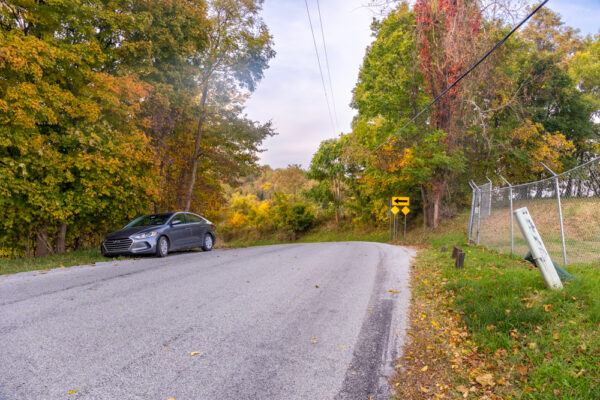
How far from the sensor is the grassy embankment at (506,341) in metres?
3.25

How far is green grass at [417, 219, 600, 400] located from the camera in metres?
3.21

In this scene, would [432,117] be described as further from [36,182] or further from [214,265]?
[36,182]

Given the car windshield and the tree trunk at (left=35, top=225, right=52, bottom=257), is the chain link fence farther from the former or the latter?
the tree trunk at (left=35, top=225, right=52, bottom=257)

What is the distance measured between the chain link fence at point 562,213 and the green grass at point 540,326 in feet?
1.71

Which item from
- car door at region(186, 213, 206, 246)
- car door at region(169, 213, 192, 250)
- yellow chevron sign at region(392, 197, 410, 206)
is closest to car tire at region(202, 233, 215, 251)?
car door at region(186, 213, 206, 246)

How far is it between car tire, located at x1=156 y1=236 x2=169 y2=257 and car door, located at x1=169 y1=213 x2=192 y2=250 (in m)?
0.26

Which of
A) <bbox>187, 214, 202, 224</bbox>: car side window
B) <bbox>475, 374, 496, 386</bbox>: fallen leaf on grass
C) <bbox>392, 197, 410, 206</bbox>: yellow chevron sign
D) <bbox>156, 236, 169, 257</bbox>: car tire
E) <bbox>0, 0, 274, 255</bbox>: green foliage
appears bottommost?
<bbox>475, 374, 496, 386</bbox>: fallen leaf on grass

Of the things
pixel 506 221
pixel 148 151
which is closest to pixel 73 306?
pixel 148 151

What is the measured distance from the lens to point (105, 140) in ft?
37.7

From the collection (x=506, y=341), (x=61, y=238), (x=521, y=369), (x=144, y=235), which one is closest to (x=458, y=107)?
(x=144, y=235)

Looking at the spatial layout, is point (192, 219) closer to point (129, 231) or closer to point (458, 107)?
point (129, 231)

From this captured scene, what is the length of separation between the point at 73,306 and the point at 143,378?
8.97 feet

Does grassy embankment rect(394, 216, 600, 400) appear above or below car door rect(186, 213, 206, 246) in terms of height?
below

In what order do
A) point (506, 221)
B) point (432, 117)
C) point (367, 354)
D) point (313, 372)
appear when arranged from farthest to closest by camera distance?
point (432, 117) < point (506, 221) < point (367, 354) < point (313, 372)
